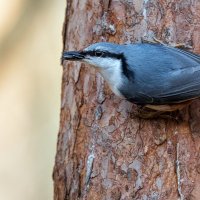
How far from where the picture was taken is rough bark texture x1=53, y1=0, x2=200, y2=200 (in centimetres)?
327

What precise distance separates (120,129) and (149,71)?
38 cm

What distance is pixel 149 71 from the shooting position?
3385mm

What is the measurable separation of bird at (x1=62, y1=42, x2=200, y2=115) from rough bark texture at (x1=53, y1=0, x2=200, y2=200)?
0.13 metres

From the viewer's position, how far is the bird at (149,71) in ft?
11.0

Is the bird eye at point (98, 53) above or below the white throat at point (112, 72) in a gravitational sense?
above

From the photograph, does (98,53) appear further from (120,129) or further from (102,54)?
(120,129)

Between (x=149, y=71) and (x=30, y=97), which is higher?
(x=149, y=71)

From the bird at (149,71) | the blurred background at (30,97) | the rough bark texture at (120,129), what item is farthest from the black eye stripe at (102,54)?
the blurred background at (30,97)

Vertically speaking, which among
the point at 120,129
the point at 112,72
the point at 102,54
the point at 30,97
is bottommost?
the point at 30,97

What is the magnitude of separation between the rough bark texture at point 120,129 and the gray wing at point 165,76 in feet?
0.49

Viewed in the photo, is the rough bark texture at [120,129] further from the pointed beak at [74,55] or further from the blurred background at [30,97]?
the blurred background at [30,97]

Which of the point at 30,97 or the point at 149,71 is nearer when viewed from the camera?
the point at 149,71

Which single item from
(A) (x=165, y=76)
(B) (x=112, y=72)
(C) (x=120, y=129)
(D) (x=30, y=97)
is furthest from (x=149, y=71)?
(D) (x=30, y=97)

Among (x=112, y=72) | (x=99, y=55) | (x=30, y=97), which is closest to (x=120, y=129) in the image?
(x=112, y=72)
